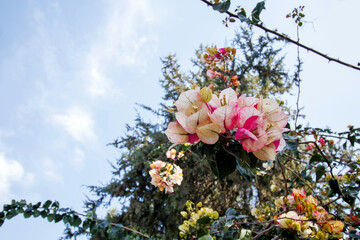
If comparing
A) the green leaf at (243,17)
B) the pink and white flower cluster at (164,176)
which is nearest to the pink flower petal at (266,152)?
the green leaf at (243,17)

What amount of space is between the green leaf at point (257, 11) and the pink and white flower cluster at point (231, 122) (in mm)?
416

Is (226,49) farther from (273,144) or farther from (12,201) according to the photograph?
(12,201)

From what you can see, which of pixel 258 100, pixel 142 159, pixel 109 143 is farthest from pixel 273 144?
pixel 109 143

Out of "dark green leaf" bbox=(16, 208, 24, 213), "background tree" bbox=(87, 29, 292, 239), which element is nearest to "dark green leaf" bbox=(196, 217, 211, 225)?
"dark green leaf" bbox=(16, 208, 24, 213)

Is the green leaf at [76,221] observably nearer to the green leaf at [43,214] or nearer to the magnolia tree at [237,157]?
the magnolia tree at [237,157]

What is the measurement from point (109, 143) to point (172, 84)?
2252mm

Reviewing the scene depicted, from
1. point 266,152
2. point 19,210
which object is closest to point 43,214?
point 19,210

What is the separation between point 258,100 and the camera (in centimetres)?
45

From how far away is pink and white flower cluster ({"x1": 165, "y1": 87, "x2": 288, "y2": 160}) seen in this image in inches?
14.7

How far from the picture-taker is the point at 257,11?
72 cm

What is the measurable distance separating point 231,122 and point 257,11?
52 cm

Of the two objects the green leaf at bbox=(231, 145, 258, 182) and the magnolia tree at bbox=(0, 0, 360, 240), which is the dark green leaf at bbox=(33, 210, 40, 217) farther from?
the green leaf at bbox=(231, 145, 258, 182)

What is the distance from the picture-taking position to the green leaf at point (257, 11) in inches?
27.8

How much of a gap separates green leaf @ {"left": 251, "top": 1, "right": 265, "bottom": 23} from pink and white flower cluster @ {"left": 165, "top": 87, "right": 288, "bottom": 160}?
Answer: 0.42 metres
